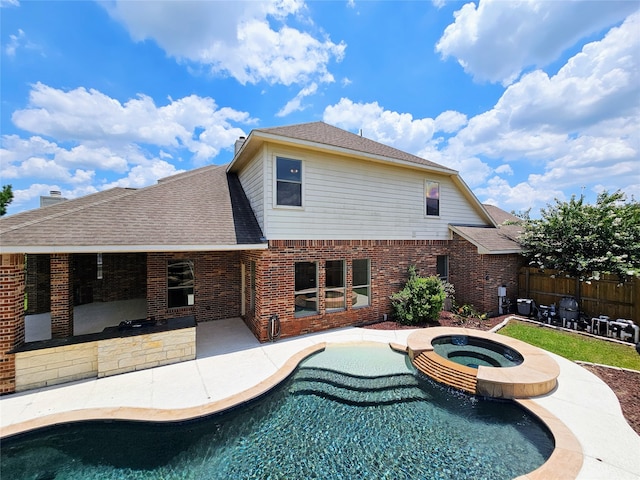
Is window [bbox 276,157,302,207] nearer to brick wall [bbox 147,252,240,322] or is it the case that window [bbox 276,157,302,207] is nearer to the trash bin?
brick wall [bbox 147,252,240,322]

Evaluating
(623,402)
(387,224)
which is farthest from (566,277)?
(387,224)

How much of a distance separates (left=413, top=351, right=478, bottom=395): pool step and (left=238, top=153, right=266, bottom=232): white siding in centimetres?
A: 578

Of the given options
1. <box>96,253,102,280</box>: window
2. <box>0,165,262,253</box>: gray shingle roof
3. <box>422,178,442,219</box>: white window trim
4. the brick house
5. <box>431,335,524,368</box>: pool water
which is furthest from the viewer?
<box>96,253,102,280</box>: window

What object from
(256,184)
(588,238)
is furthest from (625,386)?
(256,184)

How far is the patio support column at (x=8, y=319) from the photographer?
210 inches

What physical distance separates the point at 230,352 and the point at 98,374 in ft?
9.57

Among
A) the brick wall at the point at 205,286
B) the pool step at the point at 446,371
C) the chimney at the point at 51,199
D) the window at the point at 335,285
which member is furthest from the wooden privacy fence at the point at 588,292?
the chimney at the point at 51,199

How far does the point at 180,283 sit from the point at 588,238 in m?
15.3

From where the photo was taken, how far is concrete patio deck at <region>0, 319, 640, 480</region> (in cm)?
396

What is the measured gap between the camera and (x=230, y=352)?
23.8ft

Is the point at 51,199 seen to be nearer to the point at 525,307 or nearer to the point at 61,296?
the point at 61,296

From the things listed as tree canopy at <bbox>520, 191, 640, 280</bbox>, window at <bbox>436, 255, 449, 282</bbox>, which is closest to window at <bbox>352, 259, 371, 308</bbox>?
window at <bbox>436, 255, 449, 282</bbox>

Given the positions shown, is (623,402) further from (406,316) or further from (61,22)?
(61,22)

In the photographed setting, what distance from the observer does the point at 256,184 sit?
874cm
